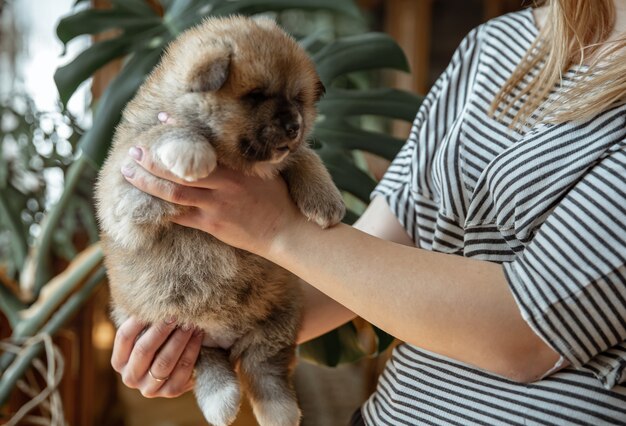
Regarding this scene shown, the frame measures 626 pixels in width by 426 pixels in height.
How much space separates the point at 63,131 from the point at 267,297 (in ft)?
3.89

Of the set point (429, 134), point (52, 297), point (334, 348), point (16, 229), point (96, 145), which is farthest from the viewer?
point (16, 229)

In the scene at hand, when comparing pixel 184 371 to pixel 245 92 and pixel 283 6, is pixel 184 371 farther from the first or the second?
pixel 283 6

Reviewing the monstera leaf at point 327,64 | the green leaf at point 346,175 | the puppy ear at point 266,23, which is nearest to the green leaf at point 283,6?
the monstera leaf at point 327,64

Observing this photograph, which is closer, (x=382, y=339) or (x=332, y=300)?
(x=332, y=300)

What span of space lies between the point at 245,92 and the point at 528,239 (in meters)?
0.38

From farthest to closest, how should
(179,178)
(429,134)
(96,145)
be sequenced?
(96,145), (429,134), (179,178)

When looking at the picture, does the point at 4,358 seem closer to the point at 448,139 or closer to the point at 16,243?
the point at 16,243

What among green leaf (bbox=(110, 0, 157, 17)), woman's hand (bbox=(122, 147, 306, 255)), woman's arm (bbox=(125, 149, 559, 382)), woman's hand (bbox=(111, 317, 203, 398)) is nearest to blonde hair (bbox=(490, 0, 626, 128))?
woman's arm (bbox=(125, 149, 559, 382))

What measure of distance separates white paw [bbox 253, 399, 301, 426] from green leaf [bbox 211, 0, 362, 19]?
0.76 m

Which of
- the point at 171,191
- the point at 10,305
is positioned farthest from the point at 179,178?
the point at 10,305

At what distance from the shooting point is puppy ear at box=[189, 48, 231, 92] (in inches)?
30.4

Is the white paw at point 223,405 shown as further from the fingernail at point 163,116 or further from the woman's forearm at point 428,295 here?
the fingernail at point 163,116

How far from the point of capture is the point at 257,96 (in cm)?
81

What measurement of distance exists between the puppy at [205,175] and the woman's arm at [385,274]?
0.03m
